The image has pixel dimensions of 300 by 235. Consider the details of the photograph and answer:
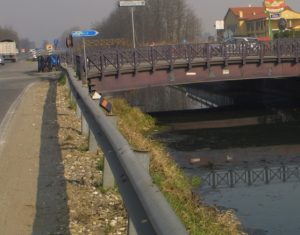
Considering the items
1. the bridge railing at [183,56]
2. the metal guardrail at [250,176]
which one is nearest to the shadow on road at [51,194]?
the metal guardrail at [250,176]

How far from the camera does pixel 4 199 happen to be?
20.7 feet

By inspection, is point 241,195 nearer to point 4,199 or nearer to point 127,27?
point 4,199

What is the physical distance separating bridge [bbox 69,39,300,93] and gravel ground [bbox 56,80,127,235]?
579 inches

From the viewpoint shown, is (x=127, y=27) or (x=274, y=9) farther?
(x=127, y=27)

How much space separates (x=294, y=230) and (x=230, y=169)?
6.02 metres

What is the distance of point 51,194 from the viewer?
641 cm

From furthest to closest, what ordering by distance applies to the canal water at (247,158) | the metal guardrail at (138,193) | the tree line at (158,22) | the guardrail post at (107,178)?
the tree line at (158,22) < the canal water at (247,158) < the guardrail post at (107,178) < the metal guardrail at (138,193)

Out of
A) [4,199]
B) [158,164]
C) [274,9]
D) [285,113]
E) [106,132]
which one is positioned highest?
[274,9]

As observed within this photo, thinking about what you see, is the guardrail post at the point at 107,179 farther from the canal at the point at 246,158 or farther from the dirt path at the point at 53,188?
the canal at the point at 246,158

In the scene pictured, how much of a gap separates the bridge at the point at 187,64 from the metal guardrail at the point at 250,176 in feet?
32.6

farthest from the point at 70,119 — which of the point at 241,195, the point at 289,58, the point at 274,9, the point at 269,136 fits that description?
the point at 274,9

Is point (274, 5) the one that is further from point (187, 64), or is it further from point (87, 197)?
point (87, 197)

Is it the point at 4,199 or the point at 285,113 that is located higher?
the point at 4,199

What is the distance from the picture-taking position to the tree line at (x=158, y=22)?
3231 inches
